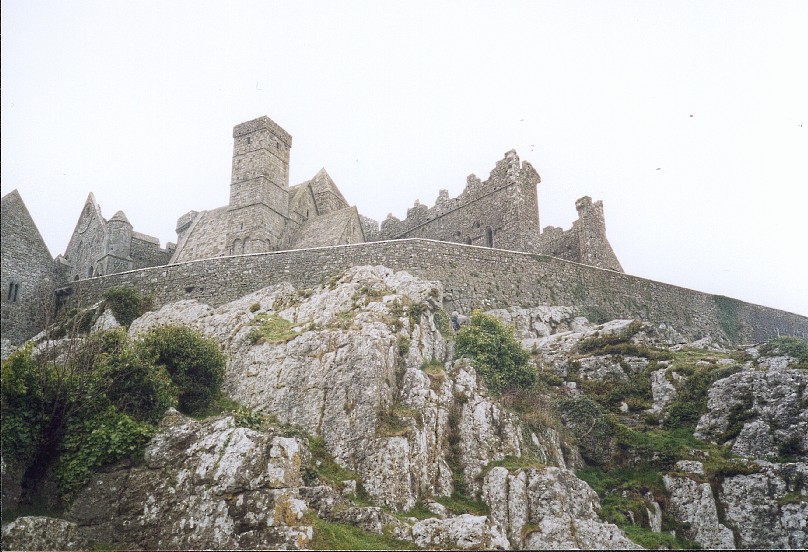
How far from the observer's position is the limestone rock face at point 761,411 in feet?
81.6

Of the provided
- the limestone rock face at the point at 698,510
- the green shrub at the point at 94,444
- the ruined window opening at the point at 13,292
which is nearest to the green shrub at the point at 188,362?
the green shrub at the point at 94,444

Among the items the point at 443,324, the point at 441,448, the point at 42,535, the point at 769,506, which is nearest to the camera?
the point at 42,535

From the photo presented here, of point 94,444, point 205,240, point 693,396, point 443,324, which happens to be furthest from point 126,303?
point 693,396

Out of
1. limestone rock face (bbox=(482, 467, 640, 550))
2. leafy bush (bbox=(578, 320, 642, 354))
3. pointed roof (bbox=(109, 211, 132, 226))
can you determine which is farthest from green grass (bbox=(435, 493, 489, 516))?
pointed roof (bbox=(109, 211, 132, 226))

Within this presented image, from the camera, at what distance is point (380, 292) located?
32.6 m

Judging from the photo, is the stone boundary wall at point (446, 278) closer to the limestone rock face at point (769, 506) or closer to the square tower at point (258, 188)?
the square tower at point (258, 188)

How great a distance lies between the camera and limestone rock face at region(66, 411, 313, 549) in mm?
18703

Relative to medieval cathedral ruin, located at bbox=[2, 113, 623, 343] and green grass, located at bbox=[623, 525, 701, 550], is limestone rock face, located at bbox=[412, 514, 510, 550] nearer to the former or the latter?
green grass, located at bbox=[623, 525, 701, 550]

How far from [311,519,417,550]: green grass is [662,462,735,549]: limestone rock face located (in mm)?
9731

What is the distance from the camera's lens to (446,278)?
36.7 metres

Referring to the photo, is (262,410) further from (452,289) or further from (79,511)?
(452,289)

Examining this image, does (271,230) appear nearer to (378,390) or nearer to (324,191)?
(324,191)

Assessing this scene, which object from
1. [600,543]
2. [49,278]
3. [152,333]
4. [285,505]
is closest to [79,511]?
[285,505]

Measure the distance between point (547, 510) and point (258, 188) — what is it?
27.4 meters
